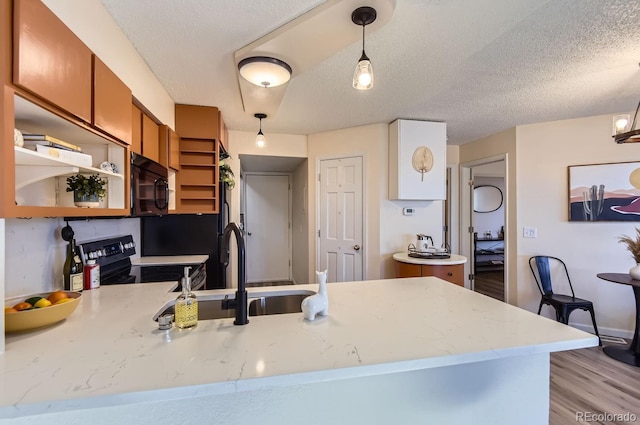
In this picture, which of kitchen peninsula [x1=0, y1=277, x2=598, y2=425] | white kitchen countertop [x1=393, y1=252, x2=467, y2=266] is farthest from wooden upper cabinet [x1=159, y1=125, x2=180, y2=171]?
white kitchen countertop [x1=393, y1=252, x2=467, y2=266]

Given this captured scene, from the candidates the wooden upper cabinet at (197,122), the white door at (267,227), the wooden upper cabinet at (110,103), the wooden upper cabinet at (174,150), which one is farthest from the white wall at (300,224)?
the wooden upper cabinet at (110,103)

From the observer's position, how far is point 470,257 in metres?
4.44

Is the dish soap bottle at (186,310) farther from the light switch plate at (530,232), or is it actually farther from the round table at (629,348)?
the light switch plate at (530,232)

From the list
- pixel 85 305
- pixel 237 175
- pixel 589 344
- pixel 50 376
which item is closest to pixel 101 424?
pixel 50 376

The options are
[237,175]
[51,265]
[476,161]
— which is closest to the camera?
[51,265]

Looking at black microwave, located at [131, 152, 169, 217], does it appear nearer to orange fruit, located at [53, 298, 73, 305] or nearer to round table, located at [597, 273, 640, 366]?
orange fruit, located at [53, 298, 73, 305]

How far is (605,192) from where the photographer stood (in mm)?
3094

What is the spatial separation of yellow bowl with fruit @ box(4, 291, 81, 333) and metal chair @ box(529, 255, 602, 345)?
3931 millimetres

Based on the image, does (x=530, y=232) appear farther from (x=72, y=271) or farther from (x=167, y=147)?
(x=72, y=271)

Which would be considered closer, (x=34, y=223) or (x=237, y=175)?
(x=34, y=223)

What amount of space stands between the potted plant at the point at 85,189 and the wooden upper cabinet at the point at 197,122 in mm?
1624

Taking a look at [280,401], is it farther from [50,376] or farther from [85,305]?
[85,305]

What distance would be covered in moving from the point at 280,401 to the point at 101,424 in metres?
0.52

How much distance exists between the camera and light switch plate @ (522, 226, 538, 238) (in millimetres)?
3436
